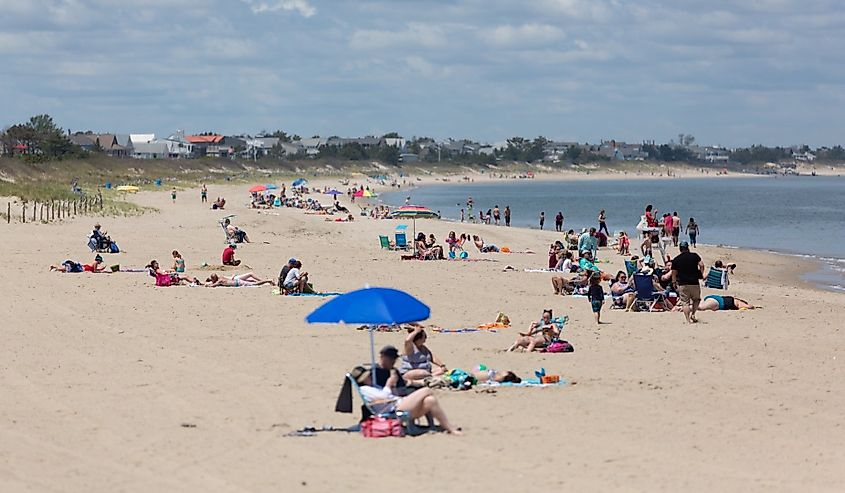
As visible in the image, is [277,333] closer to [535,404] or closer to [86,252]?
[535,404]

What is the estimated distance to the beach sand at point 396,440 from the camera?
8375 millimetres

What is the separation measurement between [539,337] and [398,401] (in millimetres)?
4399

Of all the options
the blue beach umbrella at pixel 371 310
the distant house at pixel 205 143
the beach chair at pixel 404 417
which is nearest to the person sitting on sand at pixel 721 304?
the blue beach umbrella at pixel 371 310

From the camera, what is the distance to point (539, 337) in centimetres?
1384

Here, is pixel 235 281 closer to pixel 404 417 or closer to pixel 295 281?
pixel 295 281

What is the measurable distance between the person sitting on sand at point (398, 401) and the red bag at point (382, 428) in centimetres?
13

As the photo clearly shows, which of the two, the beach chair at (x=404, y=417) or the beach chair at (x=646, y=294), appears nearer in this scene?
the beach chair at (x=404, y=417)

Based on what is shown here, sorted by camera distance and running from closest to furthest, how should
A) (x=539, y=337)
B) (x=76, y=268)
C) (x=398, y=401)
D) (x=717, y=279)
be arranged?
(x=398, y=401) < (x=539, y=337) < (x=76, y=268) < (x=717, y=279)

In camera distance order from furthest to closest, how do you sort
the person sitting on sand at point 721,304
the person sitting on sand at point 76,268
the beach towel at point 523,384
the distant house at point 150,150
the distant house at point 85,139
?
1. the distant house at point 150,150
2. the distant house at point 85,139
3. the person sitting on sand at point 76,268
4. the person sitting on sand at point 721,304
5. the beach towel at point 523,384

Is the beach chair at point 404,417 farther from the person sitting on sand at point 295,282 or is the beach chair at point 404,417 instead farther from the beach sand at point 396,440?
the person sitting on sand at point 295,282

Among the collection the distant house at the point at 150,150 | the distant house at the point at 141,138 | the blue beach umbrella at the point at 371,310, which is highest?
the distant house at the point at 141,138

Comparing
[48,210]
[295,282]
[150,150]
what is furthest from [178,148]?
[295,282]

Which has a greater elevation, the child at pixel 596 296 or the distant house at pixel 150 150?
the distant house at pixel 150 150

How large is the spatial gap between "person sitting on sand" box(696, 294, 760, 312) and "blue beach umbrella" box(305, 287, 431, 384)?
863 centimetres
